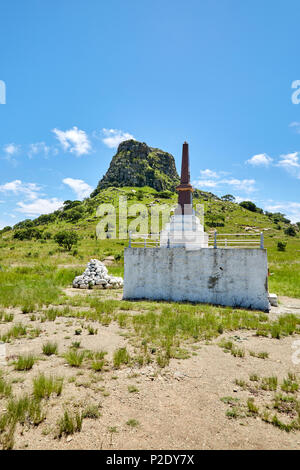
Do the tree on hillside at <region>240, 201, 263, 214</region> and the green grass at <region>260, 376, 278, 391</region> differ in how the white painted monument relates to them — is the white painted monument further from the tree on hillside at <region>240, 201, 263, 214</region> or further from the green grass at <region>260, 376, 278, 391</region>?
the tree on hillside at <region>240, 201, 263, 214</region>

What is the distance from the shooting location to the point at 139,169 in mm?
155125

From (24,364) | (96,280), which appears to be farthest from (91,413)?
(96,280)

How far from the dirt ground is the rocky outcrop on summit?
5612 inches

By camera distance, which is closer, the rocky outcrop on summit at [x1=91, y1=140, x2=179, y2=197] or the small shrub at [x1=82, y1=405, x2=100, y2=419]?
the small shrub at [x1=82, y1=405, x2=100, y2=419]

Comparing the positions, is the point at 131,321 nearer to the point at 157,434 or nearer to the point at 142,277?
the point at 142,277

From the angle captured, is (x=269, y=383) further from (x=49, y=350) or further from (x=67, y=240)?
(x=67, y=240)

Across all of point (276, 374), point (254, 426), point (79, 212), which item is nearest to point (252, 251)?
point (276, 374)

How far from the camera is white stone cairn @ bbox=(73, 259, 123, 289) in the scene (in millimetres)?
21406

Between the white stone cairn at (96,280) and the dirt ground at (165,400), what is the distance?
39.7 ft

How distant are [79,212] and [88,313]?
89795 mm

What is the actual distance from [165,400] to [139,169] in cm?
15687

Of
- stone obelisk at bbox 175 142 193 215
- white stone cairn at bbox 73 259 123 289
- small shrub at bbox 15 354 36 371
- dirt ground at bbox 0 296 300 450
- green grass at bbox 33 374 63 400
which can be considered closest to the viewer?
dirt ground at bbox 0 296 300 450

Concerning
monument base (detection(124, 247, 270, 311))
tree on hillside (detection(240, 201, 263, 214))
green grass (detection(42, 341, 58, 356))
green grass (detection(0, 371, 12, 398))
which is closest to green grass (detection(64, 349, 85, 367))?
green grass (detection(42, 341, 58, 356))

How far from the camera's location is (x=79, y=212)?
9794 cm
